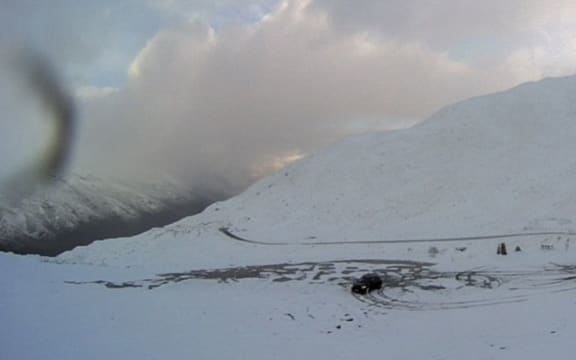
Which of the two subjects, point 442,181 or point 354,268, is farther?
point 442,181

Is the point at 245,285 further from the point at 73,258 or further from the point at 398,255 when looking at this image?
the point at 73,258

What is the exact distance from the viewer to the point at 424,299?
57.1 feet

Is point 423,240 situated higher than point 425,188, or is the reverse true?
point 425,188

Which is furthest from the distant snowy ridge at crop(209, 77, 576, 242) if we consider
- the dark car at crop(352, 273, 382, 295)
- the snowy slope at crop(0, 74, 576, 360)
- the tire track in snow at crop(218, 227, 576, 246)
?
the dark car at crop(352, 273, 382, 295)

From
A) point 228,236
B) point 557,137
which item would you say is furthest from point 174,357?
point 557,137

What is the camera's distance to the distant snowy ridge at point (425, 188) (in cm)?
3544

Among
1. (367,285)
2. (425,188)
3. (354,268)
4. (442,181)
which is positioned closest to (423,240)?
(354,268)

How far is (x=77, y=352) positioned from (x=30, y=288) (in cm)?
783

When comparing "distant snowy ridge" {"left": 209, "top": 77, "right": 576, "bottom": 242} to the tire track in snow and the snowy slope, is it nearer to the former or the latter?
the snowy slope

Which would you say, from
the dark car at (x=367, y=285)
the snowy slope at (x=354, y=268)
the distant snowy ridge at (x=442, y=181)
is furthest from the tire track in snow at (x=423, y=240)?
the dark car at (x=367, y=285)

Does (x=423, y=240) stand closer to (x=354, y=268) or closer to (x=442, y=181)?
(x=354, y=268)

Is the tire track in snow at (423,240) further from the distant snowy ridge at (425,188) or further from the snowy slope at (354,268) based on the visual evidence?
the distant snowy ridge at (425,188)

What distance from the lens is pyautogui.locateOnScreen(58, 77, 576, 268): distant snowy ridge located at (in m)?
35.4

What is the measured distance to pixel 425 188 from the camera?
44750mm
